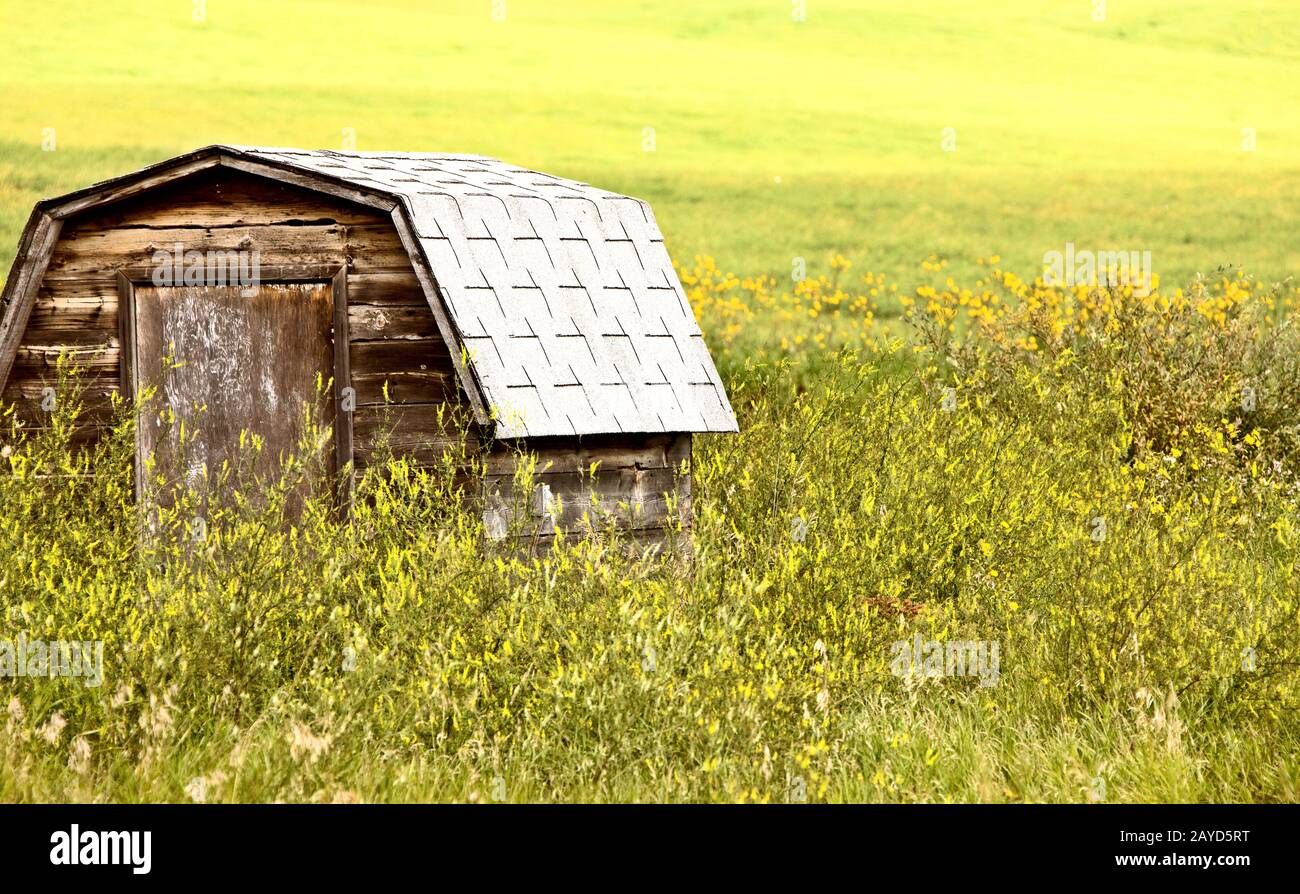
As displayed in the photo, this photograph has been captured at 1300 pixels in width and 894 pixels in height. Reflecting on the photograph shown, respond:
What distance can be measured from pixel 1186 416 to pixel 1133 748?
5.19 m

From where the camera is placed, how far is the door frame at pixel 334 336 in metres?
7.32

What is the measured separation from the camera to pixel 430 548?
240 inches

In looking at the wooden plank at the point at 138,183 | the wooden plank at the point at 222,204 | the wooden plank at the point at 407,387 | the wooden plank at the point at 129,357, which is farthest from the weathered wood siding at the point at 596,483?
the wooden plank at the point at 138,183

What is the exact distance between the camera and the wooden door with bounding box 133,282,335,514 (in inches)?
293

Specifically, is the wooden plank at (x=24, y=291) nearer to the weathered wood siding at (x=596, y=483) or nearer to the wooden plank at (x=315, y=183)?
the wooden plank at (x=315, y=183)

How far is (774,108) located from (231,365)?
39339 millimetres

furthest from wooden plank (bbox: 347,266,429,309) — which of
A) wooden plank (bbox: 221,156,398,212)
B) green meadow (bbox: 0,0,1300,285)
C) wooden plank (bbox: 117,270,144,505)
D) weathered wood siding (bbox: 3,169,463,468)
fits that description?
green meadow (bbox: 0,0,1300,285)

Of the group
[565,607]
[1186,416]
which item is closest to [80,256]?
[565,607]

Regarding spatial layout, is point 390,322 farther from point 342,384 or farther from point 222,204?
point 222,204

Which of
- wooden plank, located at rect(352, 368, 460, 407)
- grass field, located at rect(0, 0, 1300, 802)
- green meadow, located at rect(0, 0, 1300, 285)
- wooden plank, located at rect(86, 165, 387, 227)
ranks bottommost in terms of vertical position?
grass field, located at rect(0, 0, 1300, 802)

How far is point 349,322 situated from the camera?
7.41 meters

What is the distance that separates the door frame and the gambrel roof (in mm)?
438

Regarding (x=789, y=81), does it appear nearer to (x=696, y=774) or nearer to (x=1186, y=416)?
(x=1186, y=416)

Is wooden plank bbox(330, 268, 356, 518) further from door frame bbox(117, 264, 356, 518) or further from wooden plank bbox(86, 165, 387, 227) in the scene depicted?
wooden plank bbox(86, 165, 387, 227)
